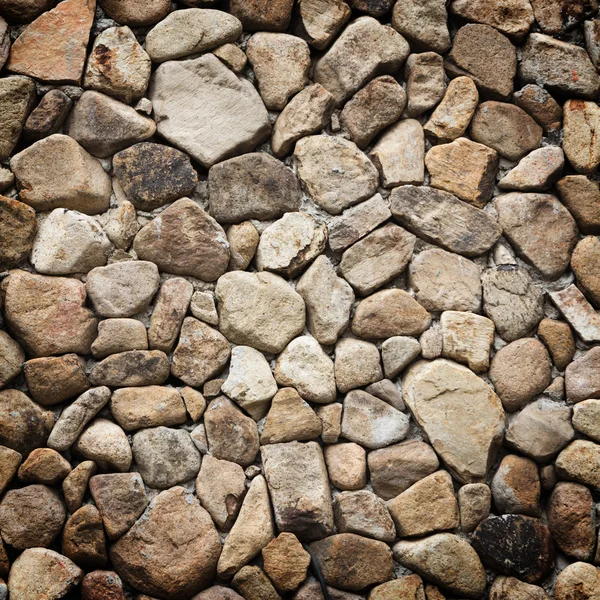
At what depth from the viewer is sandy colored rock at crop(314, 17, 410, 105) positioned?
1.87 meters

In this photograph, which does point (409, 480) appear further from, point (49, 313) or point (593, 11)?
point (593, 11)

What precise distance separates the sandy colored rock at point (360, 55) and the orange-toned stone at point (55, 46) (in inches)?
27.3

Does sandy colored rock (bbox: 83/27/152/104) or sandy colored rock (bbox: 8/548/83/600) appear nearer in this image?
sandy colored rock (bbox: 8/548/83/600)

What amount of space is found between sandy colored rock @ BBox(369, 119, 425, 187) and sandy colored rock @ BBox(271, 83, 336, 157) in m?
0.19

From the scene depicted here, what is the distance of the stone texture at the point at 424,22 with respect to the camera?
1.89m

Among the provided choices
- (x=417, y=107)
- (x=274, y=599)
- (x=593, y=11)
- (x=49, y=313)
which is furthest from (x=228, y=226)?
(x=593, y=11)

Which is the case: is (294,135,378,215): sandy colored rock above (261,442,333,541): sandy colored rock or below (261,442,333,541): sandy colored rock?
above

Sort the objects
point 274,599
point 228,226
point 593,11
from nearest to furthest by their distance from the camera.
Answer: point 274,599 → point 228,226 → point 593,11

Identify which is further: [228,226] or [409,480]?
[228,226]

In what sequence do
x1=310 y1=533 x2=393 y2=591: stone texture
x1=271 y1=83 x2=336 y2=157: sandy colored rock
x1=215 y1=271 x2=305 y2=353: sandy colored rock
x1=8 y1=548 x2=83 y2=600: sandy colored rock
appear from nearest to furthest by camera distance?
1. x1=8 y1=548 x2=83 y2=600: sandy colored rock
2. x1=310 y1=533 x2=393 y2=591: stone texture
3. x1=215 y1=271 x2=305 y2=353: sandy colored rock
4. x1=271 y1=83 x2=336 y2=157: sandy colored rock

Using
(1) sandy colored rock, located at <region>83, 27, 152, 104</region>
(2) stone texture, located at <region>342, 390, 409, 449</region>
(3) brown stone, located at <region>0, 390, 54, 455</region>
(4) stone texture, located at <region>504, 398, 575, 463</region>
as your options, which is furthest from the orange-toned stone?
(4) stone texture, located at <region>504, 398, 575, 463</region>

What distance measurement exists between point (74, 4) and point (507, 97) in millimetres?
1271

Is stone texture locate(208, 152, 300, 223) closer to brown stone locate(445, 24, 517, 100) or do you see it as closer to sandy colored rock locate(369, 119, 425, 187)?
sandy colored rock locate(369, 119, 425, 187)

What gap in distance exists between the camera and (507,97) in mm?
Answer: 1907
